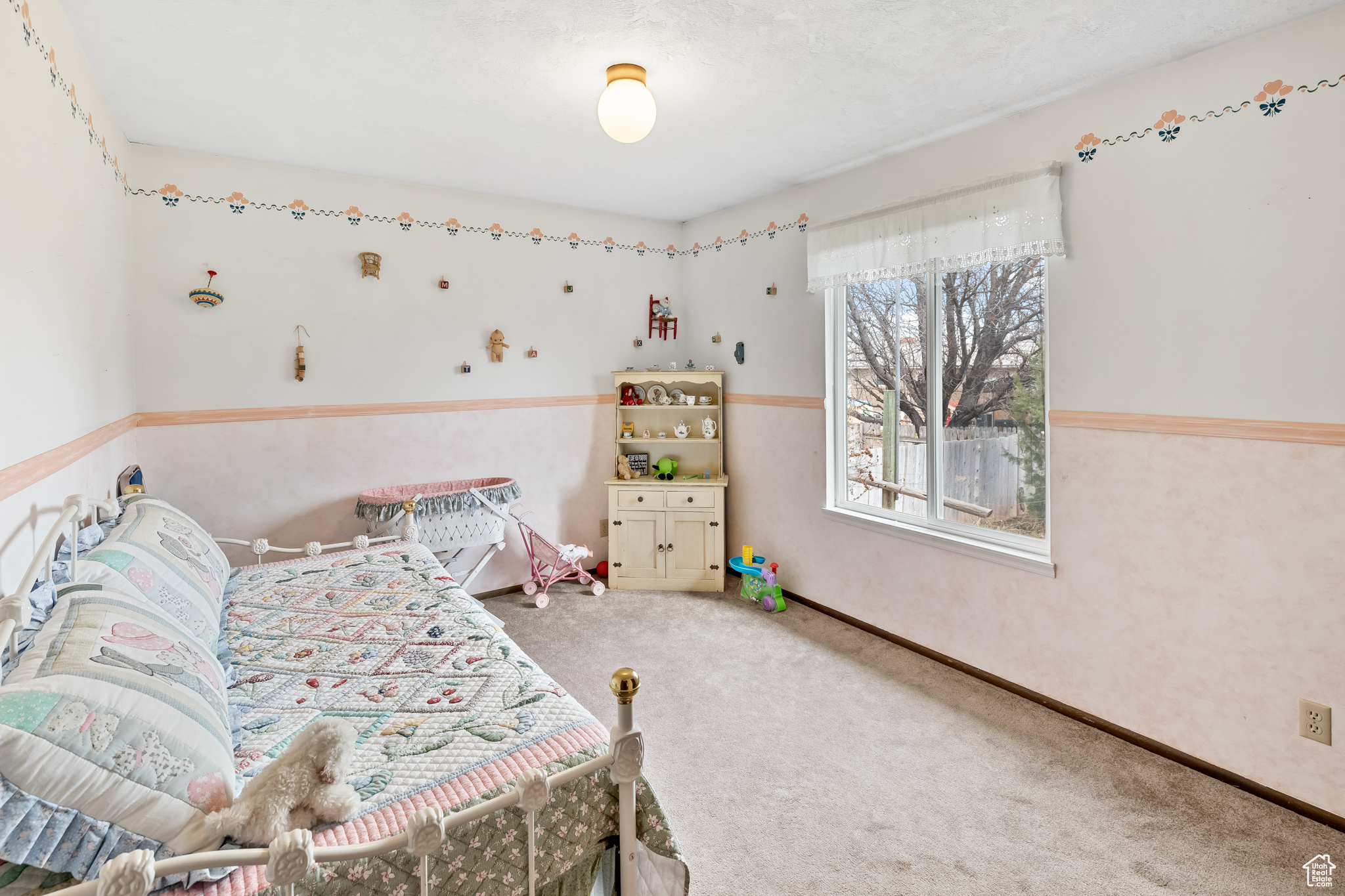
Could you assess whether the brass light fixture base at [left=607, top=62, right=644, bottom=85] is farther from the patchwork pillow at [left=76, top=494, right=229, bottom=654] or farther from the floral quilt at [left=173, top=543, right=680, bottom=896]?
the patchwork pillow at [left=76, top=494, right=229, bottom=654]

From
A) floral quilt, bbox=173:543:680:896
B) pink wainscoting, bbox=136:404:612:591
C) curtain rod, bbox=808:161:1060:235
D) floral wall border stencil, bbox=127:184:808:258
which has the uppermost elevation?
floral wall border stencil, bbox=127:184:808:258

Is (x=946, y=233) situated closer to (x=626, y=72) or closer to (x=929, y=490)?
(x=929, y=490)

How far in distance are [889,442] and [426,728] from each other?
8.63ft

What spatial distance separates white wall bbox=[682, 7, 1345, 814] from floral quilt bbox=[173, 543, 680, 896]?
200 centimetres

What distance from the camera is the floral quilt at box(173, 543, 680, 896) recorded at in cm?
121

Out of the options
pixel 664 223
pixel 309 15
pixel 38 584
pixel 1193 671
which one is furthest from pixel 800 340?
pixel 38 584

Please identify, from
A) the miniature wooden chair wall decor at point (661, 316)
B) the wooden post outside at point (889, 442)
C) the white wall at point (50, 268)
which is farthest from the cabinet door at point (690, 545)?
the white wall at point (50, 268)

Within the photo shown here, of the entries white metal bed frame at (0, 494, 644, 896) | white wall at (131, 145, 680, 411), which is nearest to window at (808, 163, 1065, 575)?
white wall at (131, 145, 680, 411)

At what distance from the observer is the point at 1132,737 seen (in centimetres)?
243

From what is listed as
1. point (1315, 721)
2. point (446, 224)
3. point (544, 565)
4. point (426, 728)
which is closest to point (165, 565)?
point (426, 728)

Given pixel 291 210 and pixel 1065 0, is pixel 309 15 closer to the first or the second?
pixel 291 210

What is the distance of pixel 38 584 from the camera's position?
1.50 m

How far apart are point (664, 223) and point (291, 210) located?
2.28 m

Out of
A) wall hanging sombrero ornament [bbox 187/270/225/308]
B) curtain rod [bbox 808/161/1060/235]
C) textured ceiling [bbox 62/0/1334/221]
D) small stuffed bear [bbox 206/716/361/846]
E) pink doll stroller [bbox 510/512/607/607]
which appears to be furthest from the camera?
pink doll stroller [bbox 510/512/607/607]
